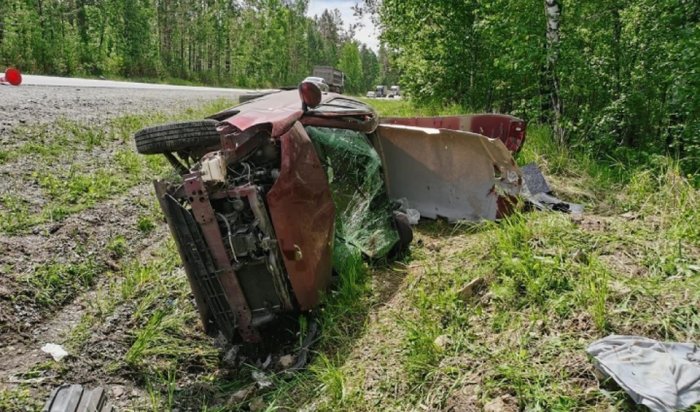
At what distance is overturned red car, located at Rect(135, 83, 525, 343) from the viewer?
8.91 ft

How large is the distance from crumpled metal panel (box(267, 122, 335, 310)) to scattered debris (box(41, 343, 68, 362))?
1.44 m

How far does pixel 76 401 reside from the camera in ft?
7.23

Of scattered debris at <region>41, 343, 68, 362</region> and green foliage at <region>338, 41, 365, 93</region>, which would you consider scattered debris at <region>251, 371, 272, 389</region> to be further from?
green foliage at <region>338, 41, 365, 93</region>

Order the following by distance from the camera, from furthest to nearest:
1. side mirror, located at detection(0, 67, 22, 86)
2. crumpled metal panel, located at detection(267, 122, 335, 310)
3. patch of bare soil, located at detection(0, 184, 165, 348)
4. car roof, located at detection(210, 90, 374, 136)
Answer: side mirror, located at detection(0, 67, 22, 86) < car roof, located at detection(210, 90, 374, 136) < patch of bare soil, located at detection(0, 184, 165, 348) < crumpled metal panel, located at detection(267, 122, 335, 310)

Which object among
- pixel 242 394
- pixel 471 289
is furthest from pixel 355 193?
pixel 242 394

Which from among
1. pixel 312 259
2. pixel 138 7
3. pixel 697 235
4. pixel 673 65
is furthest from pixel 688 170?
pixel 138 7

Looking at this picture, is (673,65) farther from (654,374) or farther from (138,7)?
(138,7)

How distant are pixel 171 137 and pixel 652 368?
8.90ft

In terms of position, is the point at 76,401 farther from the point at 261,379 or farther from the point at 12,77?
the point at 12,77

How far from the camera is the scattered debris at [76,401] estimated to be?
215cm

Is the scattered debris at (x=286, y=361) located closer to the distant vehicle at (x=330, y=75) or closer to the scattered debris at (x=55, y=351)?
the scattered debris at (x=55, y=351)

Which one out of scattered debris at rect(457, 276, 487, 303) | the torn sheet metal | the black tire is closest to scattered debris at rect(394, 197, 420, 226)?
the torn sheet metal

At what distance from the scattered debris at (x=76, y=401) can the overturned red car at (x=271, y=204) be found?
703 millimetres

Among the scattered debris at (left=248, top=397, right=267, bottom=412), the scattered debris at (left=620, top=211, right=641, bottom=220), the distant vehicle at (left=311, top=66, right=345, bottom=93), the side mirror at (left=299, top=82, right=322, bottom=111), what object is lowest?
the scattered debris at (left=248, top=397, right=267, bottom=412)
